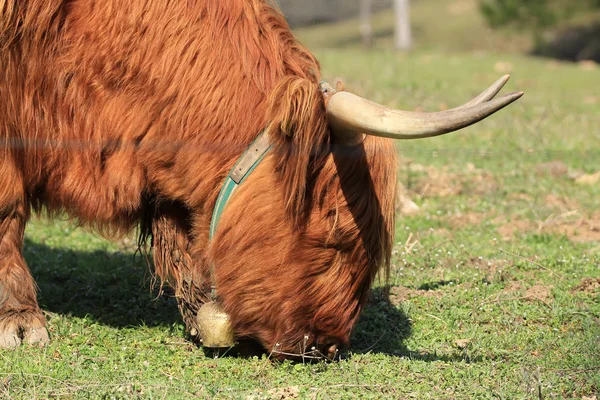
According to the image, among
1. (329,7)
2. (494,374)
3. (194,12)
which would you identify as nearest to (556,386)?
(494,374)

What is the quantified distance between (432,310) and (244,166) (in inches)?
65.4

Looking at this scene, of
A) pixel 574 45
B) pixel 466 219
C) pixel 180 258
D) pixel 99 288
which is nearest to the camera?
pixel 180 258

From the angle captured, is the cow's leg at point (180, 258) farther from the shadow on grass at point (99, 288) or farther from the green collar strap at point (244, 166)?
the green collar strap at point (244, 166)

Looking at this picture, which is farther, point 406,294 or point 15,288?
point 406,294

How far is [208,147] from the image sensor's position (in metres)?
3.68

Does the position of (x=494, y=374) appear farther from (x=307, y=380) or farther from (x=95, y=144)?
(x=95, y=144)

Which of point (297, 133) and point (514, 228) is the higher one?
point (297, 133)

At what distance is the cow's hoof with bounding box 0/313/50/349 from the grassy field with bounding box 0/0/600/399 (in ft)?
0.28

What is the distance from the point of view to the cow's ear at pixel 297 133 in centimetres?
335

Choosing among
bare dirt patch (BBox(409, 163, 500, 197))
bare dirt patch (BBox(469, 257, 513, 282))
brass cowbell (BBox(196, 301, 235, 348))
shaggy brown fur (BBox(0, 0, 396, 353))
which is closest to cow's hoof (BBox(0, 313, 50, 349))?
shaggy brown fur (BBox(0, 0, 396, 353))

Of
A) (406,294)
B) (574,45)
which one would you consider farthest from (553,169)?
(574,45)

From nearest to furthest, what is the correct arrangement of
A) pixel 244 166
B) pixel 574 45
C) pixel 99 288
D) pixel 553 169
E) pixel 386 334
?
pixel 244 166
pixel 386 334
pixel 99 288
pixel 553 169
pixel 574 45

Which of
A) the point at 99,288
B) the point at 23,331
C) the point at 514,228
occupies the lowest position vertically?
the point at 99,288

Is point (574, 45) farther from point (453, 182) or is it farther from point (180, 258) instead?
point (180, 258)
